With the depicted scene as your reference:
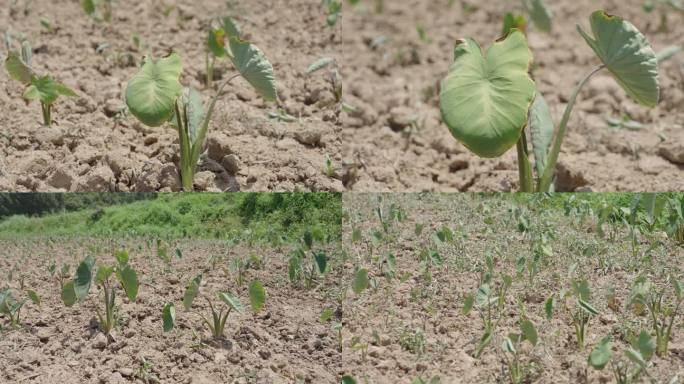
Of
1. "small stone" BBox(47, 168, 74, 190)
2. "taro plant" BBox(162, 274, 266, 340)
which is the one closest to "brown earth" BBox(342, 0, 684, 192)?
"taro plant" BBox(162, 274, 266, 340)

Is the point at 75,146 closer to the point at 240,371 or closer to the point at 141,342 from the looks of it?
the point at 141,342

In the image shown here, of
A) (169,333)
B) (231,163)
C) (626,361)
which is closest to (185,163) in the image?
(231,163)

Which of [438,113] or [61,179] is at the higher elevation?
[438,113]

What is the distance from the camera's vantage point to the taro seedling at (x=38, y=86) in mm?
2418

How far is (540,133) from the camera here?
231 cm

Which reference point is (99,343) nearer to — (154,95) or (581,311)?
(154,95)

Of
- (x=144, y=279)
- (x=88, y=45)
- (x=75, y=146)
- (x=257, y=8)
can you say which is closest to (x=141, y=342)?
(x=144, y=279)

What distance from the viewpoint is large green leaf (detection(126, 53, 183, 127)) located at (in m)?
2.07

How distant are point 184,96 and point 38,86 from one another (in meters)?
0.46

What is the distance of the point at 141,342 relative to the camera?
7.48ft

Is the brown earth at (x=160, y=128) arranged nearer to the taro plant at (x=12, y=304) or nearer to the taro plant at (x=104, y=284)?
the taro plant at (x=104, y=284)

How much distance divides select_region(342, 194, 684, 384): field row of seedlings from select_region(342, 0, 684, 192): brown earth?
0.35 ft

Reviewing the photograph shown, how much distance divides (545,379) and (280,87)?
4.42 ft

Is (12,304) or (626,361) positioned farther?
(12,304)
